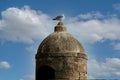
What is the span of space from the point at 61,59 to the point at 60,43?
29.8 inches

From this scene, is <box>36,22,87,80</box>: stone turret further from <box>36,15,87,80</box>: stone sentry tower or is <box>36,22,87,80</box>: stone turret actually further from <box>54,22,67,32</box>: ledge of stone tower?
<box>54,22,67,32</box>: ledge of stone tower

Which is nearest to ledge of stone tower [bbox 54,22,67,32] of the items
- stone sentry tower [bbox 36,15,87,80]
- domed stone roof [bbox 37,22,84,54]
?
domed stone roof [bbox 37,22,84,54]

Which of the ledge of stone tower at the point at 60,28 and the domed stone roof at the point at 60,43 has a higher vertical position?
the ledge of stone tower at the point at 60,28

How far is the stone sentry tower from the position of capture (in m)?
16.9

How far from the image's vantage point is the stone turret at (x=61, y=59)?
1691 centimetres

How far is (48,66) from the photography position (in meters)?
17.1

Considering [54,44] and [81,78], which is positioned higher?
[54,44]

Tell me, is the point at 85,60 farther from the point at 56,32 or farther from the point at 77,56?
the point at 56,32

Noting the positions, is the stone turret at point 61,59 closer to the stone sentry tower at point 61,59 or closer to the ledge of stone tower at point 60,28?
the stone sentry tower at point 61,59

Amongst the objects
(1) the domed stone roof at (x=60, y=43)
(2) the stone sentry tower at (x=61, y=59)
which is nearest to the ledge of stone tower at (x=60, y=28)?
(1) the domed stone roof at (x=60, y=43)

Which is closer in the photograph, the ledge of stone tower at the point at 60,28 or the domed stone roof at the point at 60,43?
the domed stone roof at the point at 60,43

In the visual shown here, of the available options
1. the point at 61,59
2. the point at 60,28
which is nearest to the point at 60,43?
the point at 61,59

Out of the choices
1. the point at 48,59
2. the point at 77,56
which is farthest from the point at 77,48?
the point at 48,59

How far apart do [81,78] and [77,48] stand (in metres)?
1.40
